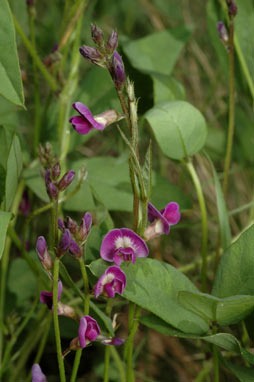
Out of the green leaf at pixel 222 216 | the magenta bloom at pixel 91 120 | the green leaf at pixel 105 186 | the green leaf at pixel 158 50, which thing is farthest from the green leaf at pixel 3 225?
the green leaf at pixel 158 50

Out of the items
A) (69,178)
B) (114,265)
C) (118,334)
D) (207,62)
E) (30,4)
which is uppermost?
(30,4)

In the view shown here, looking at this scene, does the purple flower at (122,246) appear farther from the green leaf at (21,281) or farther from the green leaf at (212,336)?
the green leaf at (21,281)

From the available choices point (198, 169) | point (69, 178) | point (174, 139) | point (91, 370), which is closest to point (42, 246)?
point (69, 178)

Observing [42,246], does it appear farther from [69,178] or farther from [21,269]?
[21,269]

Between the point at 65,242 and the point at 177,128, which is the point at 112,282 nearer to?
the point at 65,242

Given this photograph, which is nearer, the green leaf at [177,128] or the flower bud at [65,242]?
the flower bud at [65,242]

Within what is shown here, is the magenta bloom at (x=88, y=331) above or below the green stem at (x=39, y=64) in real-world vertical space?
below
